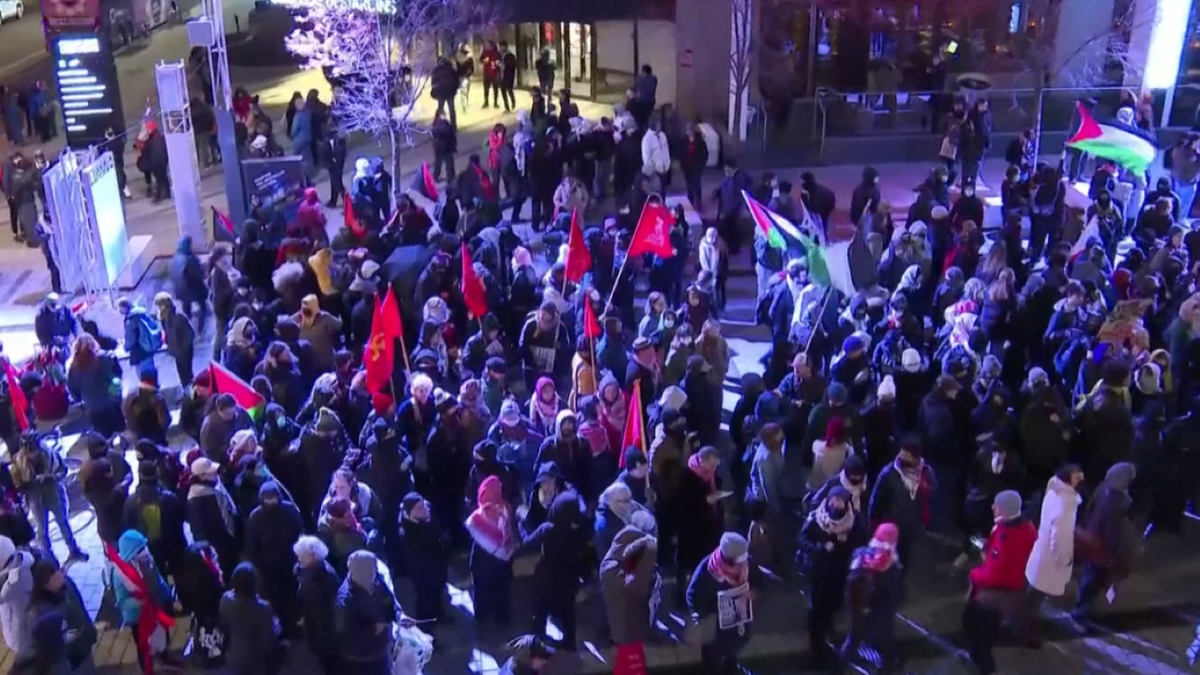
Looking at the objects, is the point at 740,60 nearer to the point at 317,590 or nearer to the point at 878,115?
the point at 878,115

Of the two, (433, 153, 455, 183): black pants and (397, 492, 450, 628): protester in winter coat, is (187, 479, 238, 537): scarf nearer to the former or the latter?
(397, 492, 450, 628): protester in winter coat

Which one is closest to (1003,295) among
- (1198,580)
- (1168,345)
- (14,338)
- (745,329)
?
(1168,345)

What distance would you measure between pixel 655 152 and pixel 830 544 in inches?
394

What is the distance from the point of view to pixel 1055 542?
321 inches

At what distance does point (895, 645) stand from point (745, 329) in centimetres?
634

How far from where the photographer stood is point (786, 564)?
9.43 m

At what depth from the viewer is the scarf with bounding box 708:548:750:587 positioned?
744 centimetres

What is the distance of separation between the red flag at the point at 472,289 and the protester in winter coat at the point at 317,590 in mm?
4252

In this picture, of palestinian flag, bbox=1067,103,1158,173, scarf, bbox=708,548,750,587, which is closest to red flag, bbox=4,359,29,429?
scarf, bbox=708,548,750,587

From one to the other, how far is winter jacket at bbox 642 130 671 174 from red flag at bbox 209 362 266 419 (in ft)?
29.6

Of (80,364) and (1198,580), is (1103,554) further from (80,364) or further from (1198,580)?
(80,364)

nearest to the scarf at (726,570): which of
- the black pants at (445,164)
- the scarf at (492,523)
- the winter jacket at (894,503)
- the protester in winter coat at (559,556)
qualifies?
the protester in winter coat at (559,556)

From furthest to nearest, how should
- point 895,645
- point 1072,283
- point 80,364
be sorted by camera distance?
point 1072,283 < point 80,364 < point 895,645

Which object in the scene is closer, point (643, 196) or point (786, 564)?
point (786, 564)
